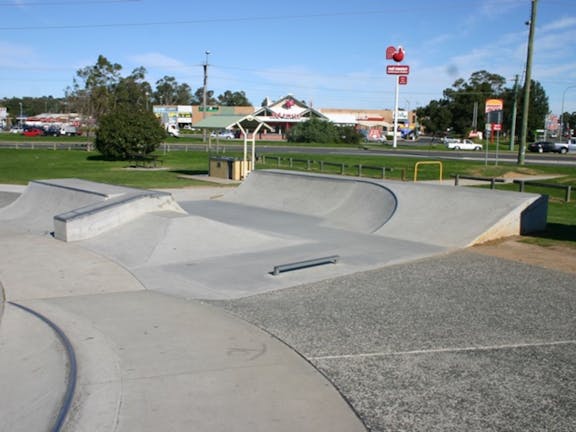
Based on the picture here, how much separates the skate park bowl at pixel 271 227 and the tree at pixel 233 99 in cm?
15025

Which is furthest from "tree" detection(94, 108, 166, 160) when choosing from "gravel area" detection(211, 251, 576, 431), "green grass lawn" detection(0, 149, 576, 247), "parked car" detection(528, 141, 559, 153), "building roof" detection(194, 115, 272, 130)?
"parked car" detection(528, 141, 559, 153)

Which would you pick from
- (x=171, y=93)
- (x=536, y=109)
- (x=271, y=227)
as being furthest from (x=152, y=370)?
(x=171, y=93)

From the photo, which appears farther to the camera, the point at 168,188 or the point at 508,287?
the point at 168,188

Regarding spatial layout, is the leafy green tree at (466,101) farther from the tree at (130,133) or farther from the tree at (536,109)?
the tree at (130,133)

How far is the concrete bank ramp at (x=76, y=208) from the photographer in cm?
1173

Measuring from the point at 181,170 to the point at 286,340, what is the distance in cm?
2511

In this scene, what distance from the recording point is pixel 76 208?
1398 cm

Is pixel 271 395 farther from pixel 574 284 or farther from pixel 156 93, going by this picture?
pixel 156 93

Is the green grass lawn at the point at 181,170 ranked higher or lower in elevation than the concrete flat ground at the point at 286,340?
higher

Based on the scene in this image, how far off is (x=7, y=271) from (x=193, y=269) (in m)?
2.91

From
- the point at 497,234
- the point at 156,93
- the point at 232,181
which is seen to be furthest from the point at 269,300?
the point at 156,93

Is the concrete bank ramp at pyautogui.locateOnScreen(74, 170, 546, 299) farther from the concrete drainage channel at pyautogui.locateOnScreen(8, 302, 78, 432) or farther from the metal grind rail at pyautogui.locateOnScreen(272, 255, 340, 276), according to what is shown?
the concrete drainage channel at pyautogui.locateOnScreen(8, 302, 78, 432)

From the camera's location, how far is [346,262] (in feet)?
32.3

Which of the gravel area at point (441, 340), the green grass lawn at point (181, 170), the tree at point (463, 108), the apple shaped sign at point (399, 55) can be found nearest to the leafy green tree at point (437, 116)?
the tree at point (463, 108)
